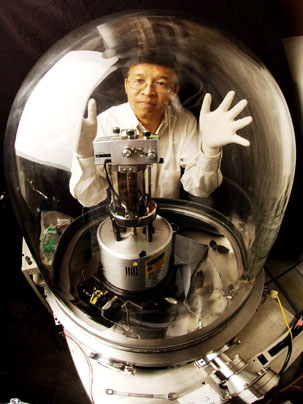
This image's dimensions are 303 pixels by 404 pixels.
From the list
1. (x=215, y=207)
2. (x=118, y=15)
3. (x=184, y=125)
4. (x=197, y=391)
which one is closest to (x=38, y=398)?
(x=197, y=391)

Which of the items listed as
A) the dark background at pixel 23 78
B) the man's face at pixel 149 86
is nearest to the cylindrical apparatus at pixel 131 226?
the man's face at pixel 149 86

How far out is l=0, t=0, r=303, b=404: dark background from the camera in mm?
958

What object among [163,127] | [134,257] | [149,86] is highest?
[149,86]

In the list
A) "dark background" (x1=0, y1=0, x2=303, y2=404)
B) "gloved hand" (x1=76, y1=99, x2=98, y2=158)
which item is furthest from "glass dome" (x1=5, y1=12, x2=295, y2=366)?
"dark background" (x1=0, y1=0, x2=303, y2=404)

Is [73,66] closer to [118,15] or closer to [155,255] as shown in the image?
[118,15]

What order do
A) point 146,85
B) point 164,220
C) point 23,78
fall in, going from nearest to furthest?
1. point 146,85
2. point 164,220
3. point 23,78

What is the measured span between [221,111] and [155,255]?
0.38 m

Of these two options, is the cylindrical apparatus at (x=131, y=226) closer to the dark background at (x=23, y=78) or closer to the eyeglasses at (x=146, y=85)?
the eyeglasses at (x=146, y=85)

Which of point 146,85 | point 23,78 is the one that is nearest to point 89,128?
point 146,85

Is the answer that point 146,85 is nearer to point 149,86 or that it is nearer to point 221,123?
point 149,86

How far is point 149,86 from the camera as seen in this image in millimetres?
665

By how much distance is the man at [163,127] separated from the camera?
0.67 metres

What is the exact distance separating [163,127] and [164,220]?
0.81 feet

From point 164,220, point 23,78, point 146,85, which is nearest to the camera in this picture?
point 146,85
